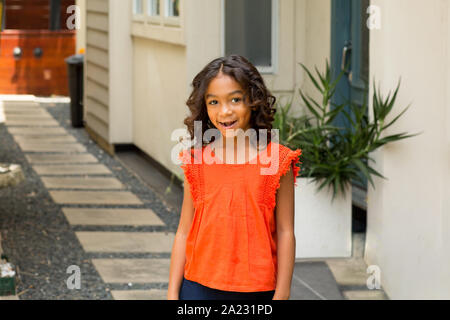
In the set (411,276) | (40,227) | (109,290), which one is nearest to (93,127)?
(40,227)

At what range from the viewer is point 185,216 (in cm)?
274

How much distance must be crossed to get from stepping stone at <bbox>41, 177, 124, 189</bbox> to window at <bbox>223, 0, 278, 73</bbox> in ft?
7.55

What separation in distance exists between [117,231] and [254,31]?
208 centimetres

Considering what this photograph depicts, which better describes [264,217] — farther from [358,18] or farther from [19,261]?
[358,18]

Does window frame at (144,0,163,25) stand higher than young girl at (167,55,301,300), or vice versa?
window frame at (144,0,163,25)

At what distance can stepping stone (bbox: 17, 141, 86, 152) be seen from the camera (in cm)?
1182

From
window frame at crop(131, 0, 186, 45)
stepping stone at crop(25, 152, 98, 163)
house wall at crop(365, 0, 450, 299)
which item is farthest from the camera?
stepping stone at crop(25, 152, 98, 163)

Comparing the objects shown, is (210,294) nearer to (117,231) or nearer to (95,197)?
(117,231)

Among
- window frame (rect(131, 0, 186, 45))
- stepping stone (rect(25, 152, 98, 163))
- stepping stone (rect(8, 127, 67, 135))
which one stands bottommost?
stepping stone (rect(25, 152, 98, 163))

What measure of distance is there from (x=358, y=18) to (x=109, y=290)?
3.06 m

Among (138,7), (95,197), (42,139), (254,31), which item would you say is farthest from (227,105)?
(42,139)

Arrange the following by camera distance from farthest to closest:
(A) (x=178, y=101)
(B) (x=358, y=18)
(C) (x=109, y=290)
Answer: (A) (x=178, y=101) < (B) (x=358, y=18) < (C) (x=109, y=290)

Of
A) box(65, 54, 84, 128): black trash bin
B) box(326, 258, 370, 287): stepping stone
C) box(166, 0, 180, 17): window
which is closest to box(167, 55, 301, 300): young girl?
box(326, 258, 370, 287): stepping stone

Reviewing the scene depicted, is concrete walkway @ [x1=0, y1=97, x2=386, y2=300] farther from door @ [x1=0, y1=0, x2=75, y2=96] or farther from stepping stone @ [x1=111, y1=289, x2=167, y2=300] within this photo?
door @ [x1=0, y1=0, x2=75, y2=96]
